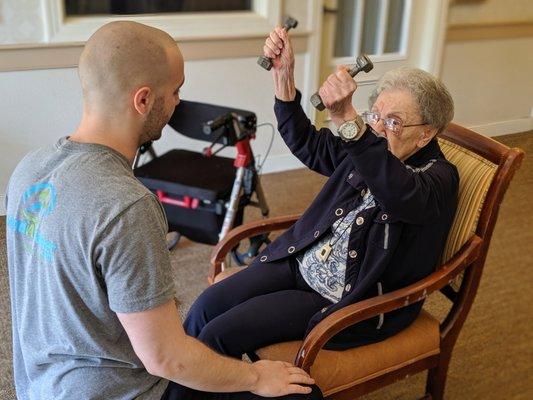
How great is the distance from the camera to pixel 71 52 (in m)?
2.89

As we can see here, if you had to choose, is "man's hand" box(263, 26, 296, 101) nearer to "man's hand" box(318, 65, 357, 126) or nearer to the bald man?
"man's hand" box(318, 65, 357, 126)

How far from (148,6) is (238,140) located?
1.34m

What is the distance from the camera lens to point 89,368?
1014 mm

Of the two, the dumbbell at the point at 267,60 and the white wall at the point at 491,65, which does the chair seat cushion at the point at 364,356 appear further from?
the white wall at the point at 491,65

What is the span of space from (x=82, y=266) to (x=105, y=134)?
8.8 inches

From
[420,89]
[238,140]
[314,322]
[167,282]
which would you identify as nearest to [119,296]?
[167,282]

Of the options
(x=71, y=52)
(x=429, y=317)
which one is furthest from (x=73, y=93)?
(x=429, y=317)

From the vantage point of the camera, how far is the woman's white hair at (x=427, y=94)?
57.1 inches

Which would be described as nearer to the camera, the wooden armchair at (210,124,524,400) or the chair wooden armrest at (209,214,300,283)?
the wooden armchair at (210,124,524,400)

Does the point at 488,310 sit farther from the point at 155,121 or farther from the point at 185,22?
the point at 185,22

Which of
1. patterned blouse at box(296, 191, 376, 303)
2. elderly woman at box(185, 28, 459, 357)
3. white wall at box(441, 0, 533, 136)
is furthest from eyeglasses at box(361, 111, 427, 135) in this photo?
white wall at box(441, 0, 533, 136)

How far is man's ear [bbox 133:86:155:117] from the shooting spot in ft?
3.13

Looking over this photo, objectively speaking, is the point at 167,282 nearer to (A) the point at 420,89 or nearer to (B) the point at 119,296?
(B) the point at 119,296

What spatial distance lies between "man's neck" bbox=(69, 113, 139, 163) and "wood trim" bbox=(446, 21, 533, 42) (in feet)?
11.6
